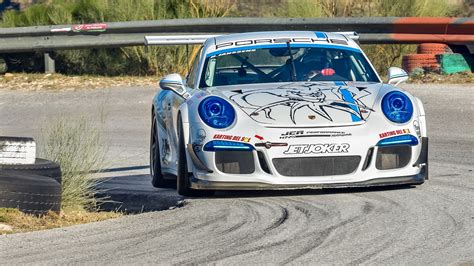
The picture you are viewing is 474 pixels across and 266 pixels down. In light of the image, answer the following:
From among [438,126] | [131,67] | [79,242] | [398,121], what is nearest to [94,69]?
[131,67]

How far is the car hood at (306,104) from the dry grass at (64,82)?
10.4 m

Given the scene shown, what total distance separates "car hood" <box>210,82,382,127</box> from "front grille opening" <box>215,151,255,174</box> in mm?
274

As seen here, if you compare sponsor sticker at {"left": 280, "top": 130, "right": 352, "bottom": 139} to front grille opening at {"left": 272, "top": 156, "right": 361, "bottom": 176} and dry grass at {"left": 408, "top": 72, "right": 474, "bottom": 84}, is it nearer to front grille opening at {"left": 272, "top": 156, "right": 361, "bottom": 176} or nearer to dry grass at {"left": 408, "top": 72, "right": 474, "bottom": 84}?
front grille opening at {"left": 272, "top": 156, "right": 361, "bottom": 176}

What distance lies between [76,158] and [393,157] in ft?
10.3

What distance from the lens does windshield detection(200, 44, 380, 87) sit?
955 centimetres

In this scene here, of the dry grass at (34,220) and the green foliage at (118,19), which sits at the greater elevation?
the dry grass at (34,220)

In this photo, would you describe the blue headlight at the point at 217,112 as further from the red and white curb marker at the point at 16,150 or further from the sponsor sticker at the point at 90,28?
the sponsor sticker at the point at 90,28

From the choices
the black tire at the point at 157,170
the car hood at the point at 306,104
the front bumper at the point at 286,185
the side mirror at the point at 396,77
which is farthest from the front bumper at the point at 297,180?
the black tire at the point at 157,170

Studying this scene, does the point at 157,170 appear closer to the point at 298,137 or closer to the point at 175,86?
the point at 175,86

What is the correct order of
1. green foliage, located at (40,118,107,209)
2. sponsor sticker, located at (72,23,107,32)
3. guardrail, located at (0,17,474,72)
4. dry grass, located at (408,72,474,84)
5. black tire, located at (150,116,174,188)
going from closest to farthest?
green foliage, located at (40,118,107,209), black tire, located at (150,116,174,188), dry grass, located at (408,72,474,84), guardrail, located at (0,17,474,72), sponsor sticker, located at (72,23,107,32)

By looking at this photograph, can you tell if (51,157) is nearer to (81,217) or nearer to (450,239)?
(81,217)

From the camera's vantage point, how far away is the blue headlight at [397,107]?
8.55m

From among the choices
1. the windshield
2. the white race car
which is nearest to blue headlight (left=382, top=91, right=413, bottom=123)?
the white race car

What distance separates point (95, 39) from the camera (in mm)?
19156
